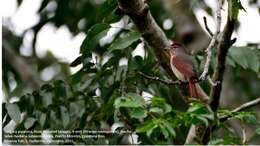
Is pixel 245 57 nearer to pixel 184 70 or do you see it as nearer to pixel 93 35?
pixel 184 70

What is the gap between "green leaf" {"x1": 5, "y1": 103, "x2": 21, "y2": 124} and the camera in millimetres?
2380

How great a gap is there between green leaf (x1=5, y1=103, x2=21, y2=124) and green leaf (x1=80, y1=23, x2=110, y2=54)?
35 centimetres

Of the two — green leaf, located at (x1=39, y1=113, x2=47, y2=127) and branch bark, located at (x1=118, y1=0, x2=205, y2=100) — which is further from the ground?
branch bark, located at (x1=118, y1=0, x2=205, y2=100)

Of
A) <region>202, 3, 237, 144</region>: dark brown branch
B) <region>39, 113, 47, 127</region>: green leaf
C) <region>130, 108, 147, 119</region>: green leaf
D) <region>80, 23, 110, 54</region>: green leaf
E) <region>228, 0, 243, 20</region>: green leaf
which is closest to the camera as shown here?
<region>228, 0, 243, 20</region>: green leaf

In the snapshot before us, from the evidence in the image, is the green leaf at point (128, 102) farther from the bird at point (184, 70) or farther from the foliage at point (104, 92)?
the bird at point (184, 70)

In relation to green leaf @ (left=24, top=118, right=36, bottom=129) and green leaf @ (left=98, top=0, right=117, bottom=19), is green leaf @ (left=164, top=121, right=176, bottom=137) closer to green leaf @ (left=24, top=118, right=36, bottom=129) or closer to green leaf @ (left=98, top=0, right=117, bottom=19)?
green leaf @ (left=98, top=0, right=117, bottom=19)

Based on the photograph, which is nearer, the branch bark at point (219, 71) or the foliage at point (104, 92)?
the branch bark at point (219, 71)

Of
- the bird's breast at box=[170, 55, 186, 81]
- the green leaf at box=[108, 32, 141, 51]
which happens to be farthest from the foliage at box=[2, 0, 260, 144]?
the bird's breast at box=[170, 55, 186, 81]

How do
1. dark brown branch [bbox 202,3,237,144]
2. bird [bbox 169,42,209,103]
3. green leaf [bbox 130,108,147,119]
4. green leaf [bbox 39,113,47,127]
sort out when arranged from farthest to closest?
green leaf [bbox 39,113,47,127]
bird [bbox 169,42,209,103]
dark brown branch [bbox 202,3,237,144]
green leaf [bbox 130,108,147,119]

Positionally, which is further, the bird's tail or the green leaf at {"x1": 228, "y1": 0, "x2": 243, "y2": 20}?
the bird's tail

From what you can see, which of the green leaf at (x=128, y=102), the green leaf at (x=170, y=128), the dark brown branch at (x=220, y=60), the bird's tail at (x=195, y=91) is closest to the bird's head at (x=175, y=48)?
the bird's tail at (x=195, y=91)

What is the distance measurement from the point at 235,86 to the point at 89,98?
6.01ft

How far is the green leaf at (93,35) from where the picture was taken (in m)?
2.29

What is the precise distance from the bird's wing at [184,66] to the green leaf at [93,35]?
1.01 feet
